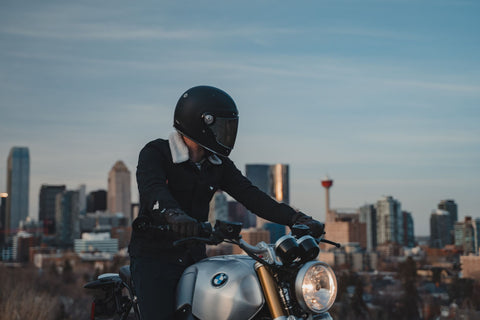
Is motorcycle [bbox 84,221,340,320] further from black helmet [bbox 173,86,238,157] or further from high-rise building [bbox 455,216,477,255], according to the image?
high-rise building [bbox 455,216,477,255]

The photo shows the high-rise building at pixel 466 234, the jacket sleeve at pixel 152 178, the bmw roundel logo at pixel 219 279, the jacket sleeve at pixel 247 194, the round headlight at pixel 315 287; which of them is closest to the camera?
the round headlight at pixel 315 287

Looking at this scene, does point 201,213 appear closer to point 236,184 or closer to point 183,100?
point 236,184

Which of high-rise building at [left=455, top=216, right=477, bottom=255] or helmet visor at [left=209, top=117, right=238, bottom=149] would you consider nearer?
helmet visor at [left=209, top=117, right=238, bottom=149]

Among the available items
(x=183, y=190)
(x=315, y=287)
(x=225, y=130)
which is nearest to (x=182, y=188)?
(x=183, y=190)

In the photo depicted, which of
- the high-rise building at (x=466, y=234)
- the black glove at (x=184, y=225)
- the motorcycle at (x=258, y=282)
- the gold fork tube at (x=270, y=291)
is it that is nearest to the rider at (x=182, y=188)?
the motorcycle at (x=258, y=282)

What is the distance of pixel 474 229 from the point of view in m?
155

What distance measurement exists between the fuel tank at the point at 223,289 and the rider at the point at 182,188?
0.73 feet

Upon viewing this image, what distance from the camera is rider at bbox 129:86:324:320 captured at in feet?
13.6

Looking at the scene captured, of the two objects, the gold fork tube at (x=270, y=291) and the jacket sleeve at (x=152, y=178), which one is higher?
the jacket sleeve at (x=152, y=178)

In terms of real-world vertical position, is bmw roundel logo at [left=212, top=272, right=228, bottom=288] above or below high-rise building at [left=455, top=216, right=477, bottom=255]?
above

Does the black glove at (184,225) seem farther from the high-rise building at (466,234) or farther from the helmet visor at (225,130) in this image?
the high-rise building at (466,234)

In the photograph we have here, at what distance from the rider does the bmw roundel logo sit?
16.9 inches

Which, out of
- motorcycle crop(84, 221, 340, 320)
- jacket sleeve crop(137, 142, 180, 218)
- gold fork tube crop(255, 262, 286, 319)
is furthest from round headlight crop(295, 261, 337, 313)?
jacket sleeve crop(137, 142, 180, 218)

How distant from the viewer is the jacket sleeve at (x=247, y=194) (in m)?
4.79
